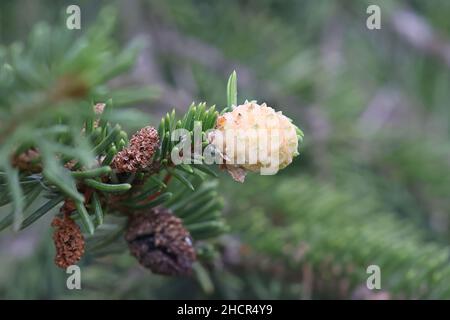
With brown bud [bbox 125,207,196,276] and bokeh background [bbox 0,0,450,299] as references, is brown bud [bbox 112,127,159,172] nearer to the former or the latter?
brown bud [bbox 125,207,196,276]

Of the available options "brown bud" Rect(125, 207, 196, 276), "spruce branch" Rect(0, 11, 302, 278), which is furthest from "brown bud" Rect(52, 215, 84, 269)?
"brown bud" Rect(125, 207, 196, 276)

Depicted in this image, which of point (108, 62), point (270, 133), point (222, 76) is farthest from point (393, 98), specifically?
point (108, 62)

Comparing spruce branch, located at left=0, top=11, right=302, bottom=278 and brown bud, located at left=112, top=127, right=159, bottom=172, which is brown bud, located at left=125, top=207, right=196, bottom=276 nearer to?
spruce branch, located at left=0, top=11, right=302, bottom=278

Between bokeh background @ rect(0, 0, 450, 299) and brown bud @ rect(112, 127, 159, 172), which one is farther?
bokeh background @ rect(0, 0, 450, 299)

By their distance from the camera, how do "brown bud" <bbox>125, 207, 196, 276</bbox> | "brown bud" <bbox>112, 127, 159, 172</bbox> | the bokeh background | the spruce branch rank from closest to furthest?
the spruce branch → "brown bud" <bbox>112, 127, 159, 172</bbox> → "brown bud" <bbox>125, 207, 196, 276</bbox> → the bokeh background

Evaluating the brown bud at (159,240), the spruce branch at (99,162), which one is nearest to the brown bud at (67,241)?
the spruce branch at (99,162)

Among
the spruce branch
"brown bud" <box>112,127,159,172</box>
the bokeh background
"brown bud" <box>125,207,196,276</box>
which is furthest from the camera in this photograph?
the bokeh background

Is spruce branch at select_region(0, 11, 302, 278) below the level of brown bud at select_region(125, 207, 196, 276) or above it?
above
